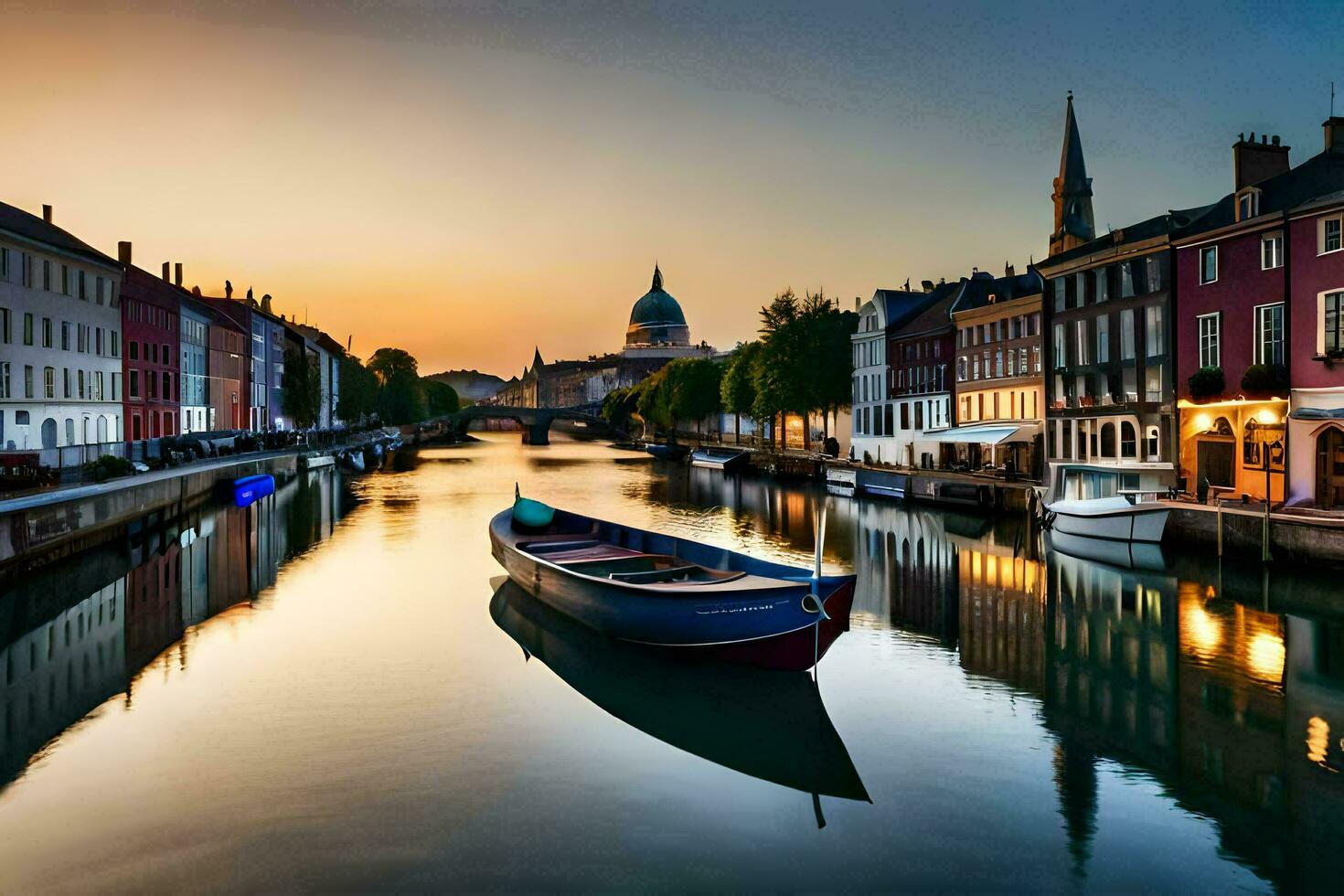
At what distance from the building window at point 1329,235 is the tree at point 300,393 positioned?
303 ft

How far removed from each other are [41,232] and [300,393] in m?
54.1

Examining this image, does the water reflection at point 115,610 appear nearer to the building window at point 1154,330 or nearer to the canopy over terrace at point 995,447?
the canopy over terrace at point 995,447

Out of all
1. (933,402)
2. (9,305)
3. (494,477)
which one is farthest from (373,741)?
(494,477)

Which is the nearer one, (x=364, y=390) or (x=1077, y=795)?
(x=1077, y=795)

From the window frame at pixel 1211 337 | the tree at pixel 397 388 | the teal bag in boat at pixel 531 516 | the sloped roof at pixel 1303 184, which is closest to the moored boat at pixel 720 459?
the window frame at pixel 1211 337

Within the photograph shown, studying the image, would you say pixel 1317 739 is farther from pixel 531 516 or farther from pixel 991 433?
pixel 991 433

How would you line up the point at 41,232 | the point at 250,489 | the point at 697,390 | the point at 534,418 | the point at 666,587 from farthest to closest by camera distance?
the point at 534,418
the point at 697,390
the point at 250,489
the point at 41,232
the point at 666,587

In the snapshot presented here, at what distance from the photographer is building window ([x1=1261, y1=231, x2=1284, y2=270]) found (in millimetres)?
32719

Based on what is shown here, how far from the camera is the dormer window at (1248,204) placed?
34188mm

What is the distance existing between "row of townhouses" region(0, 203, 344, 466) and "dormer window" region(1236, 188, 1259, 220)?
44320 millimetres

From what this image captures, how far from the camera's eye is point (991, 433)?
2048 inches

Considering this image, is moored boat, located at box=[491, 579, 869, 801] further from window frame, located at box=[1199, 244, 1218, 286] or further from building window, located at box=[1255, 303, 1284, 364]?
window frame, located at box=[1199, 244, 1218, 286]

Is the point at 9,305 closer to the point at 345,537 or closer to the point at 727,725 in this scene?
the point at 345,537

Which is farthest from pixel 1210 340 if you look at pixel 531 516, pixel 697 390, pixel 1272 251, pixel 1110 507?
pixel 697 390
